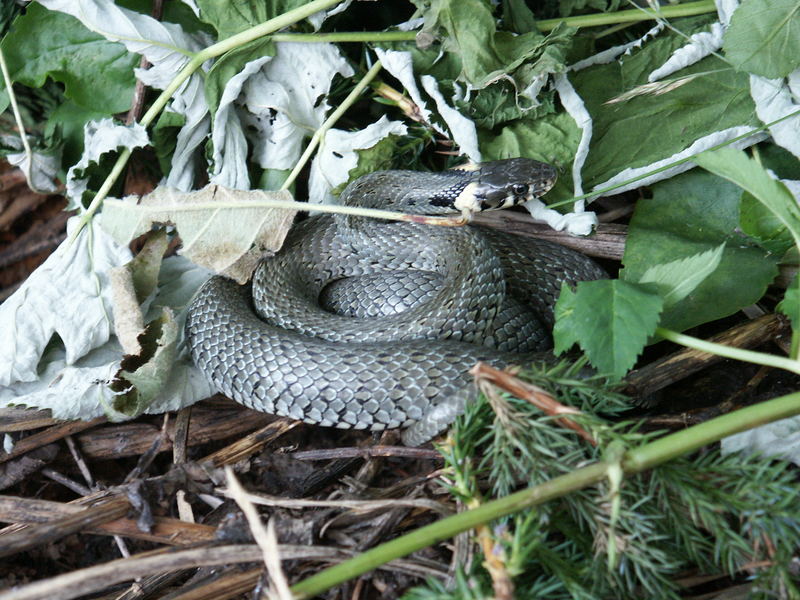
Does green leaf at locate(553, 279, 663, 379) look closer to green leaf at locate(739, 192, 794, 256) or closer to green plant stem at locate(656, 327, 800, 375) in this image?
green plant stem at locate(656, 327, 800, 375)

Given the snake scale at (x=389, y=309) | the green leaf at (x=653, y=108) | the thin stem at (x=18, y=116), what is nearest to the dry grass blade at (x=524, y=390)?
the snake scale at (x=389, y=309)

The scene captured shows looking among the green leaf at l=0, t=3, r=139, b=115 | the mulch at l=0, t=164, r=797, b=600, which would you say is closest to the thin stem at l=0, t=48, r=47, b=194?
the green leaf at l=0, t=3, r=139, b=115

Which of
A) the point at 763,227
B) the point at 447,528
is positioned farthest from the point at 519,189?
the point at 447,528

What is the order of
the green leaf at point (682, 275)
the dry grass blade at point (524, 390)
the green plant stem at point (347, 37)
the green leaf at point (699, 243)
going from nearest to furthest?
1. the dry grass blade at point (524, 390)
2. the green leaf at point (682, 275)
3. the green leaf at point (699, 243)
4. the green plant stem at point (347, 37)

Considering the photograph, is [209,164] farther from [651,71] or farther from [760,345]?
→ [760,345]

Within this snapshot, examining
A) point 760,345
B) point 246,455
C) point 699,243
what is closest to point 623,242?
point 699,243

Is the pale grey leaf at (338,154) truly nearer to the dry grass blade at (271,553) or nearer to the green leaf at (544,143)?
the green leaf at (544,143)
